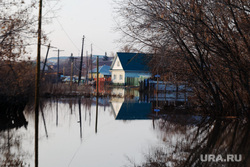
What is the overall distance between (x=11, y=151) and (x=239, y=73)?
983cm

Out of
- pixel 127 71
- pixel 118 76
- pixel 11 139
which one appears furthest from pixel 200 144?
pixel 118 76

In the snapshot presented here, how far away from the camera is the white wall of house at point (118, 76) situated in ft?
247

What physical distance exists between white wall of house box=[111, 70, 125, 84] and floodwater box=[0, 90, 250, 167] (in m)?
58.0

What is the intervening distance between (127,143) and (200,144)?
6.86 ft

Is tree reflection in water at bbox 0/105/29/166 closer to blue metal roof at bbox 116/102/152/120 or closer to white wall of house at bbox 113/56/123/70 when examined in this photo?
blue metal roof at bbox 116/102/152/120

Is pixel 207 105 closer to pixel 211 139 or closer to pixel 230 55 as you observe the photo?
pixel 230 55

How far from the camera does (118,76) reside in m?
76.9

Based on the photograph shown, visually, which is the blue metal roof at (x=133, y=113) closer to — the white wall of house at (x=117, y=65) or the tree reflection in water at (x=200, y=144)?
the tree reflection in water at (x=200, y=144)

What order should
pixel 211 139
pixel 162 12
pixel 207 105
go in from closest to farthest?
pixel 211 139 < pixel 162 12 < pixel 207 105

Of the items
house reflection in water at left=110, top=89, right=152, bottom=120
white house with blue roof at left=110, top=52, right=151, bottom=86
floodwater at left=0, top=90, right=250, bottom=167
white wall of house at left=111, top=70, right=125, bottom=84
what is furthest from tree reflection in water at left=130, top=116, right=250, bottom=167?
white wall of house at left=111, top=70, right=125, bottom=84

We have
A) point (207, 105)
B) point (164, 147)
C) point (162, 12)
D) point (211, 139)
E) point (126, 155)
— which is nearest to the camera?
point (126, 155)

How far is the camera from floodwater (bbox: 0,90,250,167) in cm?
857

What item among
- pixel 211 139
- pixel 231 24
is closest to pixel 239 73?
pixel 231 24

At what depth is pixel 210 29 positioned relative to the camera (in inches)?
593
